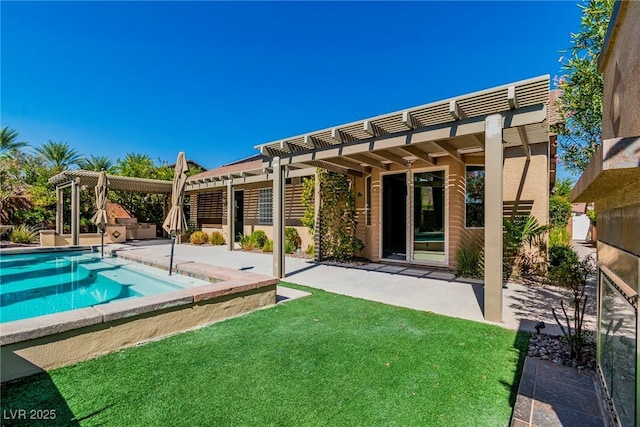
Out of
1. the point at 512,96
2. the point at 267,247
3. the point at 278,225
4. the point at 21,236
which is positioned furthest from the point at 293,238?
the point at 21,236

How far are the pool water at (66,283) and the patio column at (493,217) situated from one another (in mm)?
6025

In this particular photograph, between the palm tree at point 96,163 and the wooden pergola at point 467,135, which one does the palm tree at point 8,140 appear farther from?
the wooden pergola at point 467,135

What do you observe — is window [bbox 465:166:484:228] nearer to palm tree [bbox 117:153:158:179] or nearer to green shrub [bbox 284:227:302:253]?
green shrub [bbox 284:227:302:253]

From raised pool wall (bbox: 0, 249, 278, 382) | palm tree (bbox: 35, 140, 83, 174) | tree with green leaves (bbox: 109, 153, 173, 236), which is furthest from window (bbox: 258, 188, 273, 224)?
palm tree (bbox: 35, 140, 83, 174)

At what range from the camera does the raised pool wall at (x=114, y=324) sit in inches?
116

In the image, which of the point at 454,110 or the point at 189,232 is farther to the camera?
the point at 189,232

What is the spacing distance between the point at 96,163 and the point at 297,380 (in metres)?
30.6

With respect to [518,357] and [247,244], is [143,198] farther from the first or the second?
[518,357]

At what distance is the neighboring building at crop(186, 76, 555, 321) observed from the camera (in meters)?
4.64

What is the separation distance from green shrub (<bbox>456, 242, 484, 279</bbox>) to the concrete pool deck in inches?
13.8

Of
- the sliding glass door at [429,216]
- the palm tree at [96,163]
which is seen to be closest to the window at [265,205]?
the sliding glass door at [429,216]

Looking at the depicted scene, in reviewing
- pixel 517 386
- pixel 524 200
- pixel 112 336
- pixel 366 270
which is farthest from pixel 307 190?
pixel 517 386

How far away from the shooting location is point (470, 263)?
7770 millimetres

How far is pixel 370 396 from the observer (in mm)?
2697
